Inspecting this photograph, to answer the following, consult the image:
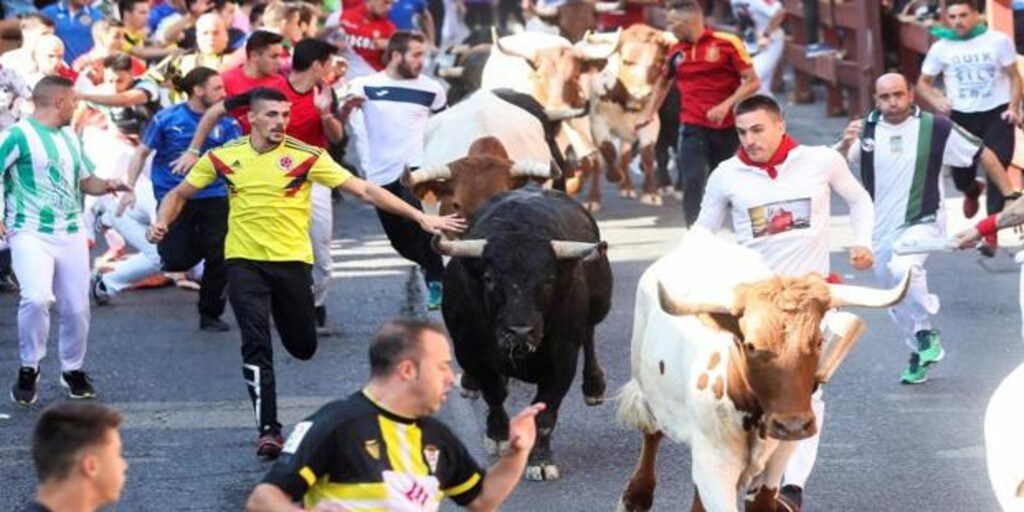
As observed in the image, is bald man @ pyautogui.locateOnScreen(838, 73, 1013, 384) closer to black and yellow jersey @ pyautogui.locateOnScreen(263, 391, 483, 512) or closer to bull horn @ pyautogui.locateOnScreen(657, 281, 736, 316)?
bull horn @ pyautogui.locateOnScreen(657, 281, 736, 316)

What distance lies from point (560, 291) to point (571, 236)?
42 centimetres

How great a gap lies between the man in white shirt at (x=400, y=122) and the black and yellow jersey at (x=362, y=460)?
7.98 m

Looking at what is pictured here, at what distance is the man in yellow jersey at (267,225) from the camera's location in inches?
418

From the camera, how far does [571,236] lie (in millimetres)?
10914

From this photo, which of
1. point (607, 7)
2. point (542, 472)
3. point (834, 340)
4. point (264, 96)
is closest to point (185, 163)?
point (264, 96)

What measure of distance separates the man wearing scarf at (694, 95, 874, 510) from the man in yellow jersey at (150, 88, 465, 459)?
1422mm

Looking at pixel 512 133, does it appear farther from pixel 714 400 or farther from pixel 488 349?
pixel 714 400

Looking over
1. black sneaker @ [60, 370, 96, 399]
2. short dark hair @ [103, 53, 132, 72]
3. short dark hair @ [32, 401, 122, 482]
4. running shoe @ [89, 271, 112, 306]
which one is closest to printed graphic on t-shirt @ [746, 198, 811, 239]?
black sneaker @ [60, 370, 96, 399]

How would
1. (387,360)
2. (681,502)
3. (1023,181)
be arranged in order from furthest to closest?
1. (1023,181)
2. (681,502)
3. (387,360)

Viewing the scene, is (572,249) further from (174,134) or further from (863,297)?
(174,134)

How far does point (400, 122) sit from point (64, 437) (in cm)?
923

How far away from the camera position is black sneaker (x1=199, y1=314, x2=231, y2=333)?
14148 millimetres

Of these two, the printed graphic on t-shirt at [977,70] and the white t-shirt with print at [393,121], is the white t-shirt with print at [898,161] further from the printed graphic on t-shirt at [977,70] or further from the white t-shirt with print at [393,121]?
the printed graphic on t-shirt at [977,70]

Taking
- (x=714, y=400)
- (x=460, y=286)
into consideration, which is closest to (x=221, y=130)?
(x=460, y=286)
